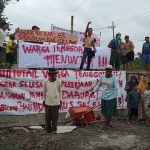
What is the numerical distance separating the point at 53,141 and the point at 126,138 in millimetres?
1688

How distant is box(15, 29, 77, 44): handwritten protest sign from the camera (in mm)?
Answer: 10602

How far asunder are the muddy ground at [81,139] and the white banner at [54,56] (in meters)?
3.04

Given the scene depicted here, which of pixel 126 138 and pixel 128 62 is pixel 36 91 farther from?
pixel 128 62

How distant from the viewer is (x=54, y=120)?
305 inches

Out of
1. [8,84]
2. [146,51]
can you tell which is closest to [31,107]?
[8,84]

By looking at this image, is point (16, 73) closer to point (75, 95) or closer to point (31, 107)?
A: point (31, 107)

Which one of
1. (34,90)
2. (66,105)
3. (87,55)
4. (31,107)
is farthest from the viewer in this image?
(87,55)

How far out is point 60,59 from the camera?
11.4m

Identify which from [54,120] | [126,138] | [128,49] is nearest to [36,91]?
[54,120]

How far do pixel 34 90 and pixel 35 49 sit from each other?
226cm

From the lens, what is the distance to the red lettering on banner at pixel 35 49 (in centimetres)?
1073

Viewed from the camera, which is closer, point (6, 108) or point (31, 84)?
point (6, 108)

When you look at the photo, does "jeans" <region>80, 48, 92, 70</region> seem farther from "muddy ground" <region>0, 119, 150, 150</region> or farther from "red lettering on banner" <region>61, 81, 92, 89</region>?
"muddy ground" <region>0, 119, 150, 150</region>

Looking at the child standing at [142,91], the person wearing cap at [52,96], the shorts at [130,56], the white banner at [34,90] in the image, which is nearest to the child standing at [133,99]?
the child standing at [142,91]
